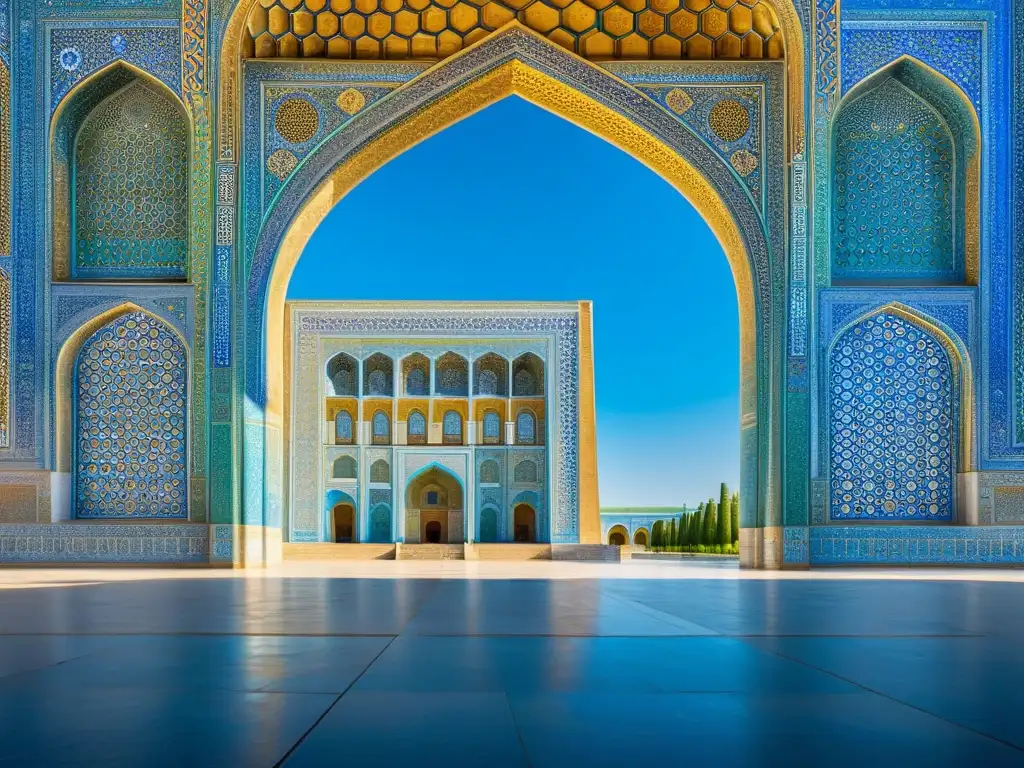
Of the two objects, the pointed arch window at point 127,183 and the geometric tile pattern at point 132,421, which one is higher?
the pointed arch window at point 127,183

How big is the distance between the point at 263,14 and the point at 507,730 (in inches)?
244

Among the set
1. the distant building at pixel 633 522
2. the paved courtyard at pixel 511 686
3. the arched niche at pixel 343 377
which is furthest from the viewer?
the distant building at pixel 633 522

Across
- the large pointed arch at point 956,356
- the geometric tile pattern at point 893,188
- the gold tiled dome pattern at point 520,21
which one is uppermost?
the gold tiled dome pattern at point 520,21

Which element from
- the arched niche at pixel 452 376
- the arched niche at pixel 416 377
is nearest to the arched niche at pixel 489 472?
the arched niche at pixel 452 376

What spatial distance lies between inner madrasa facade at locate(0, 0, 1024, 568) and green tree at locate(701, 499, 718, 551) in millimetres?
11660

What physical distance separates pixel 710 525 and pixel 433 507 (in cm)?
500

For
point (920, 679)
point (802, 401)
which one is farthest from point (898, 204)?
point (920, 679)

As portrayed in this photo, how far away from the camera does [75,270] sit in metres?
6.29

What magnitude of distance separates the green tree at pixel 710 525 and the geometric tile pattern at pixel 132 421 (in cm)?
1268

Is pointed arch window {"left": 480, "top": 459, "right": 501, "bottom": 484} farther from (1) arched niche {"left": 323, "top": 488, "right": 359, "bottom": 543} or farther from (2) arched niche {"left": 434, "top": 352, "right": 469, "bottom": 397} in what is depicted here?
(1) arched niche {"left": 323, "top": 488, "right": 359, "bottom": 543}

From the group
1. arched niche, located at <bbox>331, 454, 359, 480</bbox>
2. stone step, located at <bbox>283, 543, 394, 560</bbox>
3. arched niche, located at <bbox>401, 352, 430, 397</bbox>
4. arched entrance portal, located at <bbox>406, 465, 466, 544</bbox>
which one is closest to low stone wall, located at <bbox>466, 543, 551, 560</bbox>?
stone step, located at <bbox>283, 543, 394, 560</bbox>

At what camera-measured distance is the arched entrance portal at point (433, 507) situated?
51.4ft

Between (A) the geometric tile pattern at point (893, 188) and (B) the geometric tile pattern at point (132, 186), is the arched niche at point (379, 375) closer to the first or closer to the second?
(B) the geometric tile pattern at point (132, 186)

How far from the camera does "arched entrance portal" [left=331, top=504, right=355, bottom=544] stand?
15.5 meters
